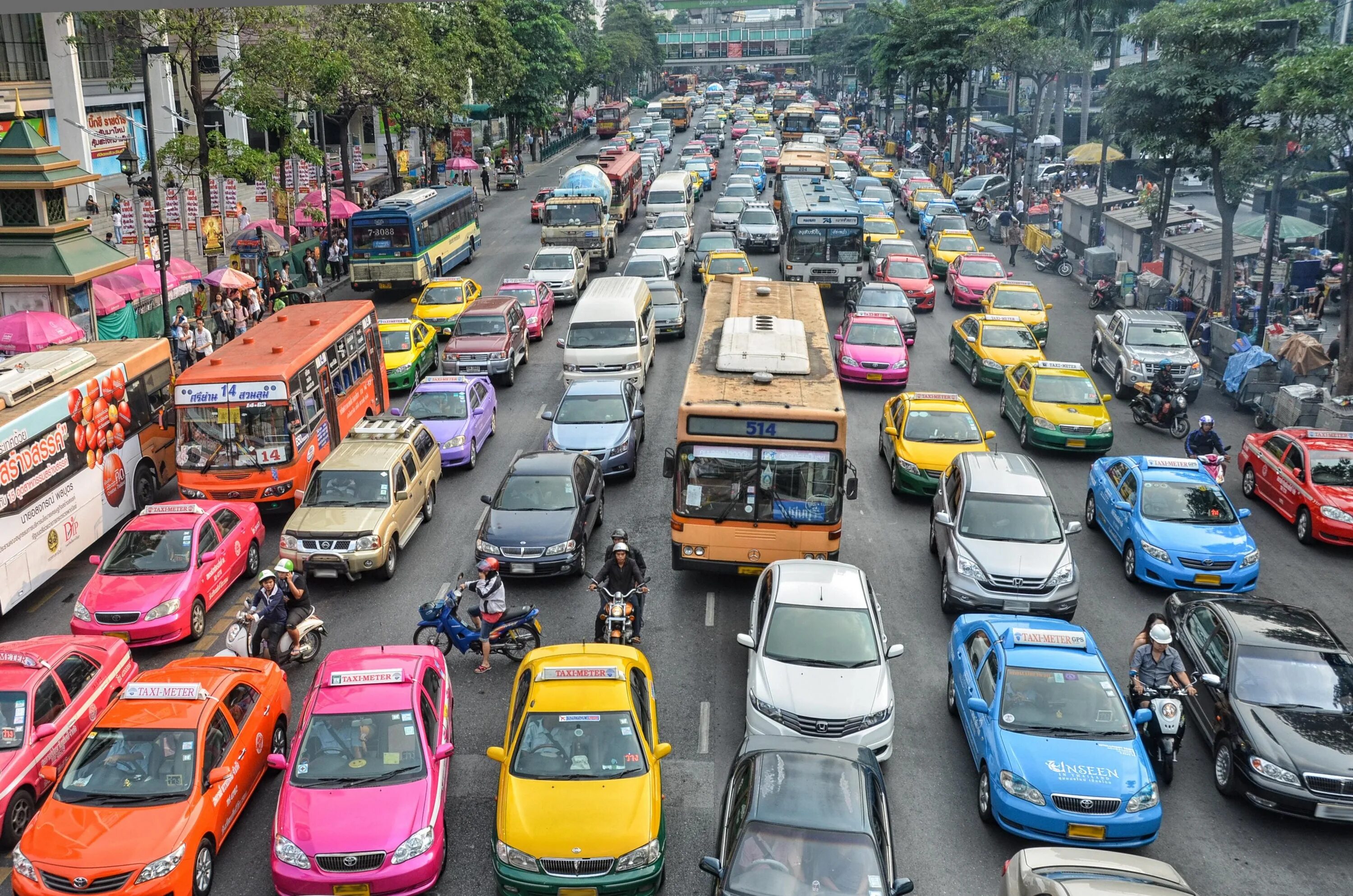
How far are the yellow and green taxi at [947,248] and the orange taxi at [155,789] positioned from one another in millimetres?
32487

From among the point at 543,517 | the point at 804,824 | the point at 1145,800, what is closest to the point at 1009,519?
the point at 1145,800

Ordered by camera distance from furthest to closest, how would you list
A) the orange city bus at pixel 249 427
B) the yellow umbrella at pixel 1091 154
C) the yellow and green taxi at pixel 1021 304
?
the yellow umbrella at pixel 1091 154, the yellow and green taxi at pixel 1021 304, the orange city bus at pixel 249 427

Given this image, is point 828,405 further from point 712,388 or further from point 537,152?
point 537,152

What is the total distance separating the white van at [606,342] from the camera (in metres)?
26.0

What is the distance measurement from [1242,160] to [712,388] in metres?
19.5

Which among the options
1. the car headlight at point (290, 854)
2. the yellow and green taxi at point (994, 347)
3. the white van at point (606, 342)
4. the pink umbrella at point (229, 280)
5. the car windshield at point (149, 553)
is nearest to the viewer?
the car headlight at point (290, 854)

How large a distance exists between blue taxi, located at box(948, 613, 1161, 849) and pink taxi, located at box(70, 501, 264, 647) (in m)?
10.0

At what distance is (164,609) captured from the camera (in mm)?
15469

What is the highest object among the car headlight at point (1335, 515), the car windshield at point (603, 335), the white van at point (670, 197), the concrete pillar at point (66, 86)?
the concrete pillar at point (66, 86)

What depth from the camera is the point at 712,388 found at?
16453 millimetres

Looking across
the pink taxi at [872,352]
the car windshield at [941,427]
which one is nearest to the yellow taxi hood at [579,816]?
the car windshield at [941,427]

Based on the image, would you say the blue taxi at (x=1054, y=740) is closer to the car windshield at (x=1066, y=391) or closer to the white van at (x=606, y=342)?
the car windshield at (x=1066, y=391)

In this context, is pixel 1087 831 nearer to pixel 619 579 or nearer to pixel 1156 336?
pixel 619 579

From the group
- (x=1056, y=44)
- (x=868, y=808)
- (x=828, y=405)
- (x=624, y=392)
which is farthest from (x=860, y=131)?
(x=868, y=808)
